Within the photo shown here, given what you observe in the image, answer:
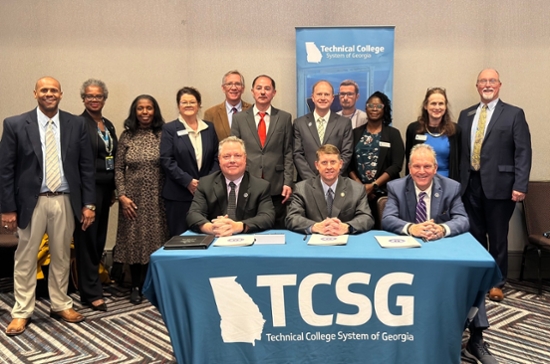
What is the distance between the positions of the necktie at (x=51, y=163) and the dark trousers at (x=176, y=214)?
2.80ft

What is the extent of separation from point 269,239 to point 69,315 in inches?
72.2

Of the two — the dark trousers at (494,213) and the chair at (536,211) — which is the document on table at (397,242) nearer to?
the dark trousers at (494,213)

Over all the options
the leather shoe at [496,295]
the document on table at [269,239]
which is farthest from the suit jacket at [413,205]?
the leather shoe at [496,295]

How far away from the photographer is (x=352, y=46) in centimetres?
468

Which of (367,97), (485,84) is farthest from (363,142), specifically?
(485,84)

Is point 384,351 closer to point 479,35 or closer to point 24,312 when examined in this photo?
point 24,312

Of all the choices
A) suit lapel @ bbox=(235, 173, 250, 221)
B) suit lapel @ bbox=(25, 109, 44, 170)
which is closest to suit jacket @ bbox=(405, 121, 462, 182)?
suit lapel @ bbox=(235, 173, 250, 221)

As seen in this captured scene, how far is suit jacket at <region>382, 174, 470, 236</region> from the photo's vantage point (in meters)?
3.08

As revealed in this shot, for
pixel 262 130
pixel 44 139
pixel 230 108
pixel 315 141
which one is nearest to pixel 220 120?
pixel 230 108

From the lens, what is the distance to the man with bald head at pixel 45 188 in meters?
3.53

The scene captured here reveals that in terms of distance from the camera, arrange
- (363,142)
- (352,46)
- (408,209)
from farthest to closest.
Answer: (352,46) < (363,142) < (408,209)

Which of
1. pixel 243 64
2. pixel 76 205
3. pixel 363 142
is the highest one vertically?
pixel 243 64

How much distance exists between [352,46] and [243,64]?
104cm

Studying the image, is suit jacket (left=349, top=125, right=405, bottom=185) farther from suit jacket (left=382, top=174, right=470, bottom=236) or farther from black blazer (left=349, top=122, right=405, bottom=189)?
suit jacket (left=382, top=174, right=470, bottom=236)
